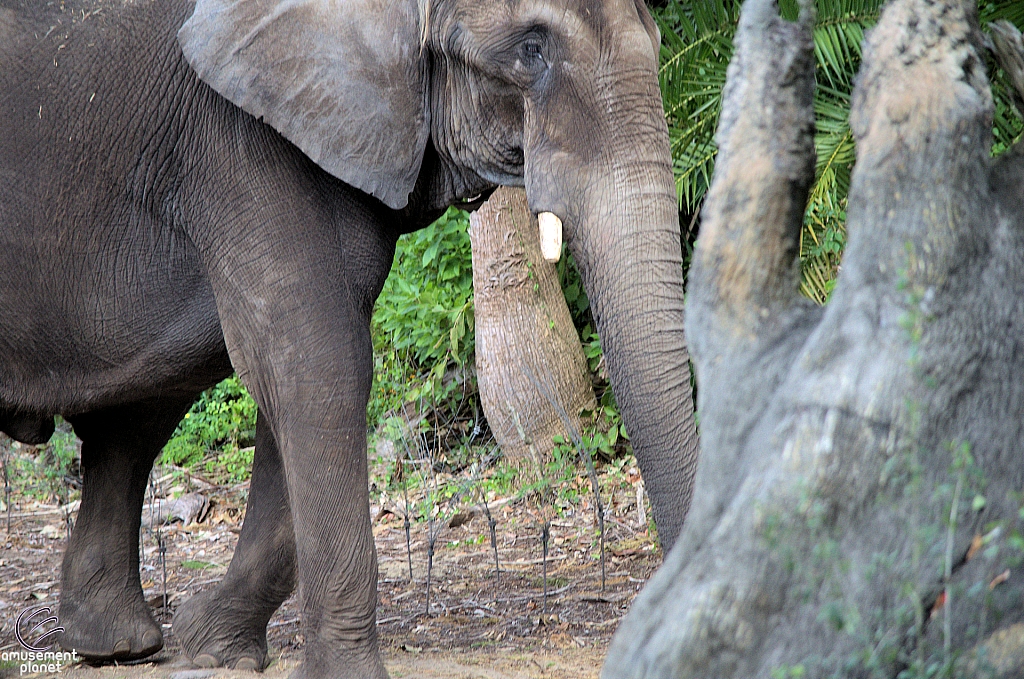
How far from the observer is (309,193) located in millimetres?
3902

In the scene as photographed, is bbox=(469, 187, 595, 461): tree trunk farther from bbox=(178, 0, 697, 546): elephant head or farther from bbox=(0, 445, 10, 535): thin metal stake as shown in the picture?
bbox=(178, 0, 697, 546): elephant head

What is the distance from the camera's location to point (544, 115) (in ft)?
12.3

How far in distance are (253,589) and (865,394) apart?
10.5 ft

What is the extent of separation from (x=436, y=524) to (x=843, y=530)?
5.51 m

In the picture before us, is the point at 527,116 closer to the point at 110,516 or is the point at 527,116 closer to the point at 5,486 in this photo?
the point at 110,516

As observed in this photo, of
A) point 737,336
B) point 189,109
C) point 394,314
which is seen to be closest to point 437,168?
point 189,109

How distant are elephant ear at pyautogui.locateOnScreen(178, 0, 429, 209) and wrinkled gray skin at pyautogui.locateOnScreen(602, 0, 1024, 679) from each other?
199cm


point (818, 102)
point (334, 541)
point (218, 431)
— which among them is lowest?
point (334, 541)

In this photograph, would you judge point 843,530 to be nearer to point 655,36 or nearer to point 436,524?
point 655,36

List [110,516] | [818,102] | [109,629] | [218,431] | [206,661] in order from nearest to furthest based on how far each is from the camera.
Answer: [206,661] → [109,629] → [110,516] → [818,102] → [218,431]

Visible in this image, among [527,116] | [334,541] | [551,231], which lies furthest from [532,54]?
[334,541]

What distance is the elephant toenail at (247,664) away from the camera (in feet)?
14.6

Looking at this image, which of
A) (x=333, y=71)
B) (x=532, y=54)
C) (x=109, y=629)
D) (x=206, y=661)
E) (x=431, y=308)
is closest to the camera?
(x=532, y=54)

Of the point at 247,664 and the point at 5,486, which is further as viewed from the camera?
the point at 5,486
